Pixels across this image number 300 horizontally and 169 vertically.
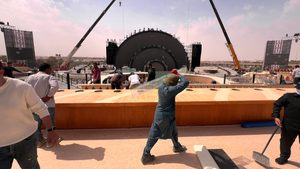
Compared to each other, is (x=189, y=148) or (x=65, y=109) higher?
(x=65, y=109)

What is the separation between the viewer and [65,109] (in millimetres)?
3998

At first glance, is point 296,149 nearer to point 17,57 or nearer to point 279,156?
point 279,156

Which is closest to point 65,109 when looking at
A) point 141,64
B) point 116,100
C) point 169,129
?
point 116,100

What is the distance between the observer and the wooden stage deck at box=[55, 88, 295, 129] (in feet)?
12.6

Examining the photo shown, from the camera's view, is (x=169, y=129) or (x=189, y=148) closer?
(x=169, y=129)

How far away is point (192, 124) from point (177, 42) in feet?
101

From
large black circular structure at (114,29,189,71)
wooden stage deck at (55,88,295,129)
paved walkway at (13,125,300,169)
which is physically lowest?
paved walkway at (13,125,300,169)

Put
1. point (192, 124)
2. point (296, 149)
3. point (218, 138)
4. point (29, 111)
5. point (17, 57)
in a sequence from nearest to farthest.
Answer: point (29, 111) < point (296, 149) < point (218, 138) < point (192, 124) < point (17, 57)

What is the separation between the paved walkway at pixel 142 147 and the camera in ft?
9.22

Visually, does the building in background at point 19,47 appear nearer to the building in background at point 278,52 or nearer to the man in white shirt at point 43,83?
the man in white shirt at point 43,83

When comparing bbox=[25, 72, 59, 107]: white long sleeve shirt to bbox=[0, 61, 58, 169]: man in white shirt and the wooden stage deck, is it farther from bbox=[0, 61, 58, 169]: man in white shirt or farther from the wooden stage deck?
bbox=[0, 61, 58, 169]: man in white shirt

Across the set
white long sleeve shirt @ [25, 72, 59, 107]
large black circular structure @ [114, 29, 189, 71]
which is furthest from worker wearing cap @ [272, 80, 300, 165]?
large black circular structure @ [114, 29, 189, 71]

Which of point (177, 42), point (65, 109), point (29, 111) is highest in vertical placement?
point (177, 42)

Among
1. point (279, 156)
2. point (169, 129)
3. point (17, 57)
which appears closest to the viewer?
point (169, 129)
